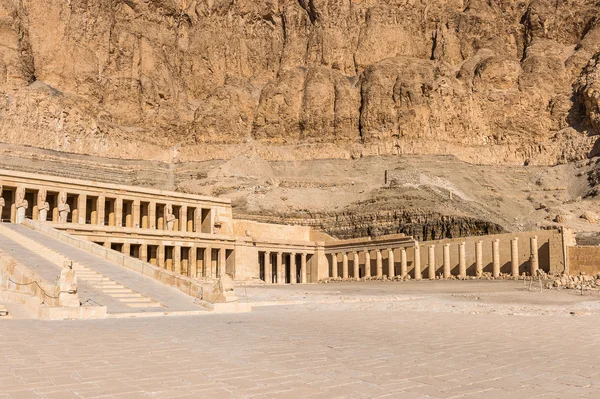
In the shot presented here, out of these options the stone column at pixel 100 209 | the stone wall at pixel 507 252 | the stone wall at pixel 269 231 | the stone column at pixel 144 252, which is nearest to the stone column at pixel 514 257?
the stone wall at pixel 507 252

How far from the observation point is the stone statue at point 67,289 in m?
18.7

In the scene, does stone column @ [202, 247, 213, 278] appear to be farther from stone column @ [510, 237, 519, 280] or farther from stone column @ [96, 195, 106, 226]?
stone column @ [510, 237, 519, 280]

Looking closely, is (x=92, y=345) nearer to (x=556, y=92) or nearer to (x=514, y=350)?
(x=514, y=350)

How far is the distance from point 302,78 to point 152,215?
223ft

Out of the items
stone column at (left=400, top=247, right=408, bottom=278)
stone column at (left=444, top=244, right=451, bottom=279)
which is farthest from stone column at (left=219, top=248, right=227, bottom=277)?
stone column at (left=444, top=244, right=451, bottom=279)

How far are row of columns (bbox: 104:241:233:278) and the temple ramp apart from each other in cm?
1637

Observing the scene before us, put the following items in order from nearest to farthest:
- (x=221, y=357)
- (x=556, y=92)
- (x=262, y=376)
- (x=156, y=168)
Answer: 1. (x=262, y=376)
2. (x=221, y=357)
3. (x=156, y=168)
4. (x=556, y=92)

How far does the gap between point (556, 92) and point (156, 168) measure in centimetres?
7105

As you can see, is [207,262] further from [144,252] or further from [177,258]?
[144,252]

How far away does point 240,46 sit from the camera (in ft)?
402

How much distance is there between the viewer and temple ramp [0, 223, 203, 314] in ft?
71.9

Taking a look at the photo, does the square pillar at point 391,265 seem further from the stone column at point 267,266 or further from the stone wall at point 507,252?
the stone column at point 267,266

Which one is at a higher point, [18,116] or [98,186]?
[18,116]

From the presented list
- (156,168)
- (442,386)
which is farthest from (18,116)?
(442,386)
